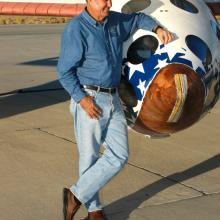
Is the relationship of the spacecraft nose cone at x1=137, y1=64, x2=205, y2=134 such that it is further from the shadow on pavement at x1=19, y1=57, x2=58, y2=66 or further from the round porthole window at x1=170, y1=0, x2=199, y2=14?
the shadow on pavement at x1=19, y1=57, x2=58, y2=66

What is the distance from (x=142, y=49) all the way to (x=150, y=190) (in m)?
1.60

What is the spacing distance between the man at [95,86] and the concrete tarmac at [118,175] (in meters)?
0.55

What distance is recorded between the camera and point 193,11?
5344mm

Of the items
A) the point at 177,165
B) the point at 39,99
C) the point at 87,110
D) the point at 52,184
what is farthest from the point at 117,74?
the point at 39,99

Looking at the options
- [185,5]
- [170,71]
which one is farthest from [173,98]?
[185,5]

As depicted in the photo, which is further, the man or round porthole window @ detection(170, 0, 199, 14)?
round porthole window @ detection(170, 0, 199, 14)

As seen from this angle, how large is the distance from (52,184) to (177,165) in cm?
145

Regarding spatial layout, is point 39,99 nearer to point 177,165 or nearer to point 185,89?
point 177,165

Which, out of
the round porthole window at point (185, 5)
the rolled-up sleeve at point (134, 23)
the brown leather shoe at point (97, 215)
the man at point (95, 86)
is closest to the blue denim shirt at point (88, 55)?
the man at point (95, 86)

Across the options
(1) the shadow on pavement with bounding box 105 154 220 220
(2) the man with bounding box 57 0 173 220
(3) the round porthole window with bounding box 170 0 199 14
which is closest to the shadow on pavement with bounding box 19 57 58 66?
(1) the shadow on pavement with bounding box 105 154 220 220

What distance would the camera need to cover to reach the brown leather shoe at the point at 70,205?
16.4 feet

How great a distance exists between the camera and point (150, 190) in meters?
6.04

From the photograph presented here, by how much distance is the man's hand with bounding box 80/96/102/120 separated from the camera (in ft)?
15.2

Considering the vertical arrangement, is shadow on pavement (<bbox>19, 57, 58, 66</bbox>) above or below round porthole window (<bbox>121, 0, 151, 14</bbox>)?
below
